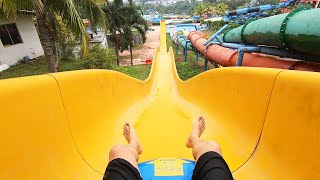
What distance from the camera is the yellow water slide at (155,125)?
56.7 inches

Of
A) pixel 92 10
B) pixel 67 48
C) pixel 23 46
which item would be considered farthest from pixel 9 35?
pixel 92 10

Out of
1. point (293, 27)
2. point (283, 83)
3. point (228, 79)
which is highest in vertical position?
point (293, 27)

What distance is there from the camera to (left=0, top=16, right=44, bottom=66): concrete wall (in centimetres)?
1101

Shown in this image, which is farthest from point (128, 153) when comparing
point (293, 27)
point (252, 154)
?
point (293, 27)

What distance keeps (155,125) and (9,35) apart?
37.5 feet

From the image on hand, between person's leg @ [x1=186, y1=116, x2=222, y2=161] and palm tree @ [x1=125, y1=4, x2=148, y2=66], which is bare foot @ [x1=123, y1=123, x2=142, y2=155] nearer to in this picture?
person's leg @ [x1=186, y1=116, x2=222, y2=161]

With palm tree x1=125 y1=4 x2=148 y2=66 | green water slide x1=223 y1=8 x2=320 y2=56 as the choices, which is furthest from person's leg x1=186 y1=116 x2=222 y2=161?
palm tree x1=125 y1=4 x2=148 y2=66

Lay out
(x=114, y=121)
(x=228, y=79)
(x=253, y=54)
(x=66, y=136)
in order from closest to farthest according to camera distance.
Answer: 1. (x=66, y=136)
2. (x=228, y=79)
3. (x=114, y=121)
4. (x=253, y=54)

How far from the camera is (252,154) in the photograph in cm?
199

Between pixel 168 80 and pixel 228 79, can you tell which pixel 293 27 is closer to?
pixel 228 79

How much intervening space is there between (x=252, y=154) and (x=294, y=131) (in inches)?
21.1

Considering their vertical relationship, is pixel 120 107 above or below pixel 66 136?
below

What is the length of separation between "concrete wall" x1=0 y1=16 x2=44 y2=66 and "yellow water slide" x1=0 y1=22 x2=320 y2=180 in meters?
10.1

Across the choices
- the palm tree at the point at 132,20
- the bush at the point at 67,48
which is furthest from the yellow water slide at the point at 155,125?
the palm tree at the point at 132,20
